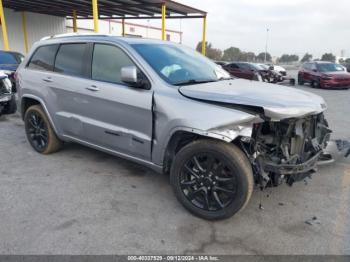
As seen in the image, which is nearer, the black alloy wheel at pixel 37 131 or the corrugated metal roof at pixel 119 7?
the black alloy wheel at pixel 37 131

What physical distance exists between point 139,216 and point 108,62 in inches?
76.5

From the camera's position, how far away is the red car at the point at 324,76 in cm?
1652

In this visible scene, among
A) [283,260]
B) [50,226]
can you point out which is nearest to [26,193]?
[50,226]

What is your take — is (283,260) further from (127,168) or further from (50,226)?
(127,168)

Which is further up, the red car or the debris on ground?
the red car

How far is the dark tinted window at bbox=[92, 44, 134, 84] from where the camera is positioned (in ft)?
12.3

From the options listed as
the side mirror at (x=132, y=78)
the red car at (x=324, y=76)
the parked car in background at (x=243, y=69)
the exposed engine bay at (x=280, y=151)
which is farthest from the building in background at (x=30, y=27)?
the exposed engine bay at (x=280, y=151)

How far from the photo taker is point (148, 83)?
11.2ft

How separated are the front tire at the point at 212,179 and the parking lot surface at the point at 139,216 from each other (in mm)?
173

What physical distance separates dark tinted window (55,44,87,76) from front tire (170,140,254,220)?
2.04 meters

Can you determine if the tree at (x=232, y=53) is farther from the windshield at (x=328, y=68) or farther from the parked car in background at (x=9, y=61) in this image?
the parked car in background at (x=9, y=61)

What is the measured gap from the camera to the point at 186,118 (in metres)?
3.08

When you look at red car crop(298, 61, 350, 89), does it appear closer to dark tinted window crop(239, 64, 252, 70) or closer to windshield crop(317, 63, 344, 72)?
windshield crop(317, 63, 344, 72)

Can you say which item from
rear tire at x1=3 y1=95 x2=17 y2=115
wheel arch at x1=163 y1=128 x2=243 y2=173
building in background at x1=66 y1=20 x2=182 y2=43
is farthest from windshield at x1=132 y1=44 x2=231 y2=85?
building in background at x1=66 y1=20 x2=182 y2=43
